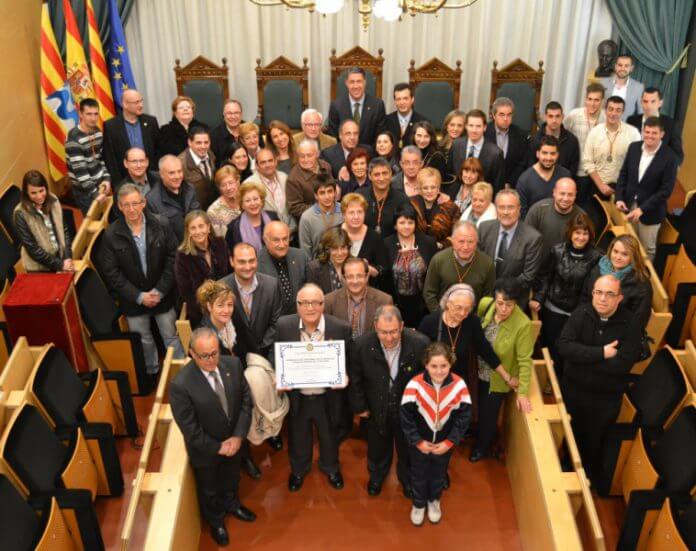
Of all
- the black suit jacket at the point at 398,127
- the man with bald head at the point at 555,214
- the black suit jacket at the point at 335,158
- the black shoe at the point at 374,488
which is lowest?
the black shoe at the point at 374,488

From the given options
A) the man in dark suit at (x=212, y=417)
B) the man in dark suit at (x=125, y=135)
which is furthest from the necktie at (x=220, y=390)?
the man in dark suit at (x=125, y=135)

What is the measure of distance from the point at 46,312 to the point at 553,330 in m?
3.38

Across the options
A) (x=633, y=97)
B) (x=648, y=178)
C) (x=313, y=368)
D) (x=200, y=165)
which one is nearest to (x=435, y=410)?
(x=313, y=368)

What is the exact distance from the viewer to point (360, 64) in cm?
851

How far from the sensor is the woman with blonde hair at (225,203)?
17.3 feet

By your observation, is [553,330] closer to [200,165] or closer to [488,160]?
[488,160]

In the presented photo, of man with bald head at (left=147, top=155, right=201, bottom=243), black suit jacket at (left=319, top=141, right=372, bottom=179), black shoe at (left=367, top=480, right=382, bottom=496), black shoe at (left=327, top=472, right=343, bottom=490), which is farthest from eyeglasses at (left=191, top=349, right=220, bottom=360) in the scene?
black suit jacket at (left=319, top=141, right=372, bottom=179)

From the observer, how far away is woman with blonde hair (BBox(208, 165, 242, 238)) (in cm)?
526

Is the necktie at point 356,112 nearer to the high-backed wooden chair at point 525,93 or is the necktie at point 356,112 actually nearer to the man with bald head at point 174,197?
the man with bald head at point 174,197

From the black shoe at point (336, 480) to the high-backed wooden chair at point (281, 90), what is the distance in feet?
15.6

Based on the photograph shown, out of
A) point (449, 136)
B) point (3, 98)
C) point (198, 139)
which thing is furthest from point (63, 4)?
point (449, 136)

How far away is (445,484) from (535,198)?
7.49ft

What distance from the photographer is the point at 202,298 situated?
4.14 m

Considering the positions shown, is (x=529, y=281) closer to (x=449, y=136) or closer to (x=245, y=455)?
(x=449, y=136)
